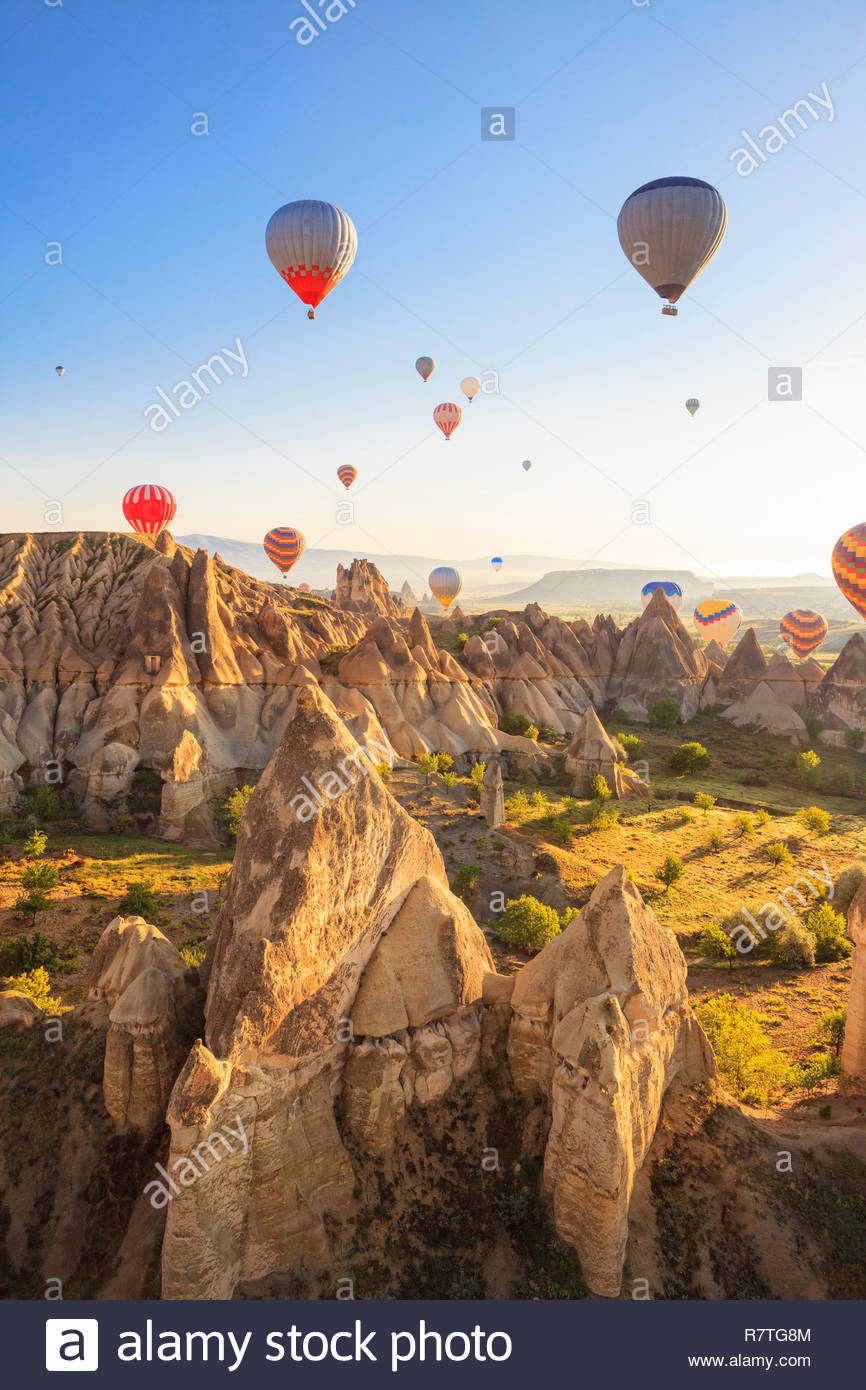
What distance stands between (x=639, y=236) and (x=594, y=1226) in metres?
39.8

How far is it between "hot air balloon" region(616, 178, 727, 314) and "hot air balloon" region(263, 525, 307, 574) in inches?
2758

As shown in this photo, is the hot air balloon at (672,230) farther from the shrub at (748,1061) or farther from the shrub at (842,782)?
the shrub at (842,782)

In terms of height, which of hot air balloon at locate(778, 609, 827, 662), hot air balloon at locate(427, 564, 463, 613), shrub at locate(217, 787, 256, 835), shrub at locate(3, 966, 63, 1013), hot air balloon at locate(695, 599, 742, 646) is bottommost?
shrub at locate(3, 966, 63, 1013)

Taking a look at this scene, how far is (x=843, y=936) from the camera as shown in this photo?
32062 millimetres

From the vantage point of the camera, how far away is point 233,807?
140 feet

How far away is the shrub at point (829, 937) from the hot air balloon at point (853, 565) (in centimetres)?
4347

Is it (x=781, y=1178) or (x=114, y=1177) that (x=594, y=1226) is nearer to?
(x=781, y=1178)

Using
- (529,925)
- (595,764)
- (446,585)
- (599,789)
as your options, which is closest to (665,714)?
(595,764)

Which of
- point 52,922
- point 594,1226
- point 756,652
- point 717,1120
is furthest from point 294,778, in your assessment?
point 756,652

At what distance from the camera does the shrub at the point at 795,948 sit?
30500mm

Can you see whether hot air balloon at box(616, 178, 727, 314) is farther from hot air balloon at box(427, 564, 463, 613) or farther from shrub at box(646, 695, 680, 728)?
hot air balloon at box(427, 564, 463, 613)

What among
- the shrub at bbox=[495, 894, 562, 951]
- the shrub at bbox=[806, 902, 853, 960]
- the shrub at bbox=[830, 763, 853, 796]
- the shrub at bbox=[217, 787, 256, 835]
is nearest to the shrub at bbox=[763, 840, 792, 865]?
the shrub at bbox=[806, 902, 853, 960]

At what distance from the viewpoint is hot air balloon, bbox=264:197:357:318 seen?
37375 mm

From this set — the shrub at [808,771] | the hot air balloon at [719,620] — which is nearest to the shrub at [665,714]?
the shrub at [808,771]
